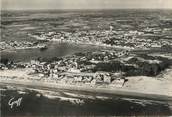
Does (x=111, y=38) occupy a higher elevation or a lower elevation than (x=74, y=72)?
higher

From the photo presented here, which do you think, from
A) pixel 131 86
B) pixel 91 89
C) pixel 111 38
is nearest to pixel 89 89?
pixel 91 89

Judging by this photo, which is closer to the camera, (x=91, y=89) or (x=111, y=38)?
(x=91, y=89)

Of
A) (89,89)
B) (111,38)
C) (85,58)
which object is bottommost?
(89,89)

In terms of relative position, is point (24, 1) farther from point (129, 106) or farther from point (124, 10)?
point (129, 106)

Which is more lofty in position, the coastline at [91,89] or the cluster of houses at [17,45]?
the cluster of houses at [17,45]

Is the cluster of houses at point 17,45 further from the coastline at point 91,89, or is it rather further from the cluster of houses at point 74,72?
the coastline at point 91,89

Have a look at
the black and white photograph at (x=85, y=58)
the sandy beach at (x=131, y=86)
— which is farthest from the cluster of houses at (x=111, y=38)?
the sandy beach at (x=131, y=86)

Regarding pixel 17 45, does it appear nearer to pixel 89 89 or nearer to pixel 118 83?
pixel 89 89

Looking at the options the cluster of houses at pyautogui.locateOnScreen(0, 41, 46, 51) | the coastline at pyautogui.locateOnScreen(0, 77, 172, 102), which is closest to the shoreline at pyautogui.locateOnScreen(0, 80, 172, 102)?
the coastline at pyautogui.locateOnScreen(0, 77, 172, 102)
